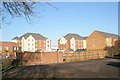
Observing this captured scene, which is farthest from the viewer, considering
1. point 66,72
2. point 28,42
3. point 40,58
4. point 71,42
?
point 71,42

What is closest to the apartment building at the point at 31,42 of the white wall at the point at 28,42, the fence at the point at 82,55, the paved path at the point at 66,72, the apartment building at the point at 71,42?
the white wall at the point at 28,42

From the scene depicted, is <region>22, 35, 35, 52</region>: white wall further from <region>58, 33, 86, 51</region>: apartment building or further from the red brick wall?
the red brick wall

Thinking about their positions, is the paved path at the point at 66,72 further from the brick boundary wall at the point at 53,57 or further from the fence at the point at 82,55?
the fence at the point at 82,55

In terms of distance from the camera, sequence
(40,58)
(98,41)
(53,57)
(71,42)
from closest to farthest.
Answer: (40,58) < (53,57) < (98,41) < (71,42)

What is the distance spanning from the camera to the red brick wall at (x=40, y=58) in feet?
102

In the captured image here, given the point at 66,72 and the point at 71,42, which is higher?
the point at 71,42

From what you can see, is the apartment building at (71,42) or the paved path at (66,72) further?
the apartment building at (71,42)

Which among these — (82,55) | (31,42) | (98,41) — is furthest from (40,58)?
(31,42)

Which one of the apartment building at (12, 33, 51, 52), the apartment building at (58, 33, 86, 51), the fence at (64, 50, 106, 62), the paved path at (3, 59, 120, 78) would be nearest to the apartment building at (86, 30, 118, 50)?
the apartment building at (12, 33, 51, 52)

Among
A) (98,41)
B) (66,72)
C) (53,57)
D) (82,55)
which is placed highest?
(98,41)

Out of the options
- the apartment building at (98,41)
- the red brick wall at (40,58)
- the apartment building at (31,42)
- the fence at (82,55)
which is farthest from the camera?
the apartment building at (31,42)

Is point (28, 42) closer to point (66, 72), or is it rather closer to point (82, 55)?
point (82, 55)

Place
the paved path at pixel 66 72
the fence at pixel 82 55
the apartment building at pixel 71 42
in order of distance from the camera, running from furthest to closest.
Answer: the apartment building at pixel 71 42 → the fence at pixel 82 55 → the paved path at pixel 66 72

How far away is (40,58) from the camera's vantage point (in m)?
34.2
